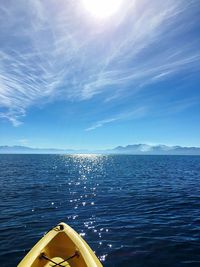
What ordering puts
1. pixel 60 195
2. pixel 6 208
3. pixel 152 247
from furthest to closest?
pixel 60 195
pixel 6 208
pixel 152 247

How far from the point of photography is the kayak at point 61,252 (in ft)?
31.1

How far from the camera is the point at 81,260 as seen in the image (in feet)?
32.0

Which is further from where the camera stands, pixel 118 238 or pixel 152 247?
pixel 118 238

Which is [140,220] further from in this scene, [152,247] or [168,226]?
[152,247]

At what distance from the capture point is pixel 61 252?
1089 centimetres

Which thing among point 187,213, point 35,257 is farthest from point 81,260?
point 187,213

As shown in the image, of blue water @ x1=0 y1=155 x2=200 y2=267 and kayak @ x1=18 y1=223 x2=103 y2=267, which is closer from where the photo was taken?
kayak @ x1=18 y1=223 x2=103 y2=267

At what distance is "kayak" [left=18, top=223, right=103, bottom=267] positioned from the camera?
373 inches

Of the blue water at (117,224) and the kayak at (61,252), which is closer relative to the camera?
the kayak at (61,252)

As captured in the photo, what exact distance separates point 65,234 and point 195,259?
20.6 ft

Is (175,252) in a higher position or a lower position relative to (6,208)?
lower

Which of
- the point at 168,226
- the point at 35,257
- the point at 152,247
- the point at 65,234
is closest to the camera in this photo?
the point at 35,257

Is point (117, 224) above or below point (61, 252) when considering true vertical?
below

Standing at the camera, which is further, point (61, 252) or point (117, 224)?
point (117, 224)
